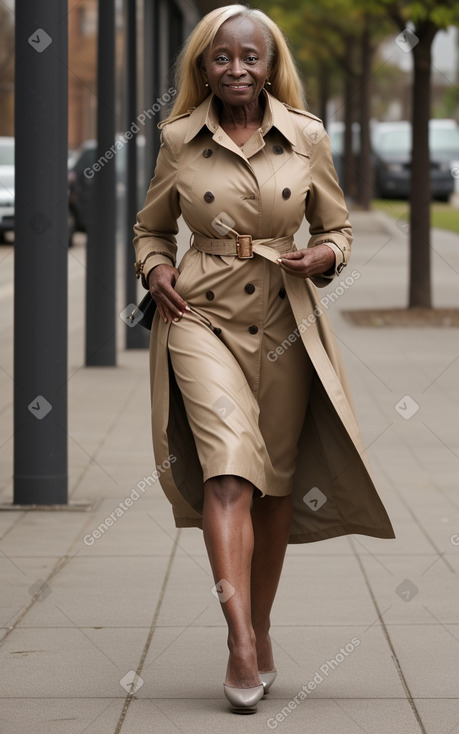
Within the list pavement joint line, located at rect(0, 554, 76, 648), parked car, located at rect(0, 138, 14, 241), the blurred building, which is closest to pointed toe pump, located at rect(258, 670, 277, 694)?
pavement joint line, located at rect(0, 554, 76, 648)

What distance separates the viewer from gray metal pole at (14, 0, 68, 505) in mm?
6625

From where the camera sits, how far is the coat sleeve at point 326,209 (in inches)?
165

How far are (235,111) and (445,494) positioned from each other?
3.41 meters

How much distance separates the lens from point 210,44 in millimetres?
4047

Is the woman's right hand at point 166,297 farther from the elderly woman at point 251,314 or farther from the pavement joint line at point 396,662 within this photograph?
the pavement joint line at point 396,662

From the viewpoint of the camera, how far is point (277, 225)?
4.13 m

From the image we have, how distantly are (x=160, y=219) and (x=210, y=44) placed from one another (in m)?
0.53

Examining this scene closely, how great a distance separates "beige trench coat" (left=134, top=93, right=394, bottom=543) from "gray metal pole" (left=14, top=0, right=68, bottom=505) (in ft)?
8.00

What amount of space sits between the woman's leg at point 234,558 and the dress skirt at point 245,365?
7 cm

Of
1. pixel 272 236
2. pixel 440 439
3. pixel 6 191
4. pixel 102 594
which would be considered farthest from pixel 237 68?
pixel 6 191

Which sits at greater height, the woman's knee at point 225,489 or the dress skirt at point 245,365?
the dress skirt at point 245,365

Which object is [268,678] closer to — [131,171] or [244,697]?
[244,697]

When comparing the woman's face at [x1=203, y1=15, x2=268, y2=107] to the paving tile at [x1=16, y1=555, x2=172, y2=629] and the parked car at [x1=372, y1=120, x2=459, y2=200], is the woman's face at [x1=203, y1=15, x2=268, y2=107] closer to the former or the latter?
the paving tile at [x1=16, y1=555, x2=172, y2=629]

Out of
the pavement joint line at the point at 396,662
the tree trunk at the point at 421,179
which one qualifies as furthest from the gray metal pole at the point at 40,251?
the tree trunk at the point at 421,179
